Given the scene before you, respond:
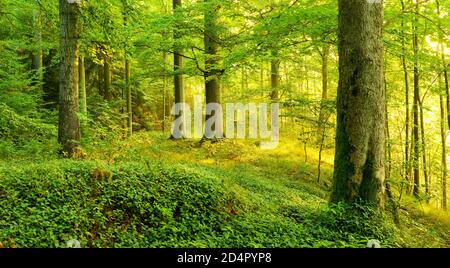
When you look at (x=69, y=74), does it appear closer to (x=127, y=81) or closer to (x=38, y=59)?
(x=127, y=81)

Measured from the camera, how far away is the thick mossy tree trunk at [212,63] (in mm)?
14484

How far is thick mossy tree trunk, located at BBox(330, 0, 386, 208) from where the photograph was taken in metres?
6.75

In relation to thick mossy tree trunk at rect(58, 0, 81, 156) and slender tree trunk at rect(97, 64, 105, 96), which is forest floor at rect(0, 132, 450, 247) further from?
slender tree trunk at rect(97, 64, 105, 96)

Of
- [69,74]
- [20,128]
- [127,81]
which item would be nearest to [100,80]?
[127,81]

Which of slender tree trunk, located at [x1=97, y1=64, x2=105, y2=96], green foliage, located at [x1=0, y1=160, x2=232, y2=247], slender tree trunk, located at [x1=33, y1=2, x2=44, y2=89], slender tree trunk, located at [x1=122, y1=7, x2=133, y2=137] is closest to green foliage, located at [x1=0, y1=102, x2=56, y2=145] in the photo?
green foliage, located at [x1=0, y1=160, x2=232, y2=247]

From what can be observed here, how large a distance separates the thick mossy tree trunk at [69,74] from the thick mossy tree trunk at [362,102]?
6.47 meters

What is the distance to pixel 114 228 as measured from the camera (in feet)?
18.1

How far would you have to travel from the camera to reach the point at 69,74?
902 cm

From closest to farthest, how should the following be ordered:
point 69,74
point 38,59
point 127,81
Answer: point 69,74 → point 127,81 → point 38,59

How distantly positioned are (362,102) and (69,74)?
7.05 meters

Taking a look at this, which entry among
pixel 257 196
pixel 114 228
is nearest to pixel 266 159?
pixel 257 196

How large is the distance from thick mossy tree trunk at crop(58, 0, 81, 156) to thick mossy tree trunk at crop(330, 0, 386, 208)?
21.2ft

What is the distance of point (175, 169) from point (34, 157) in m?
3.76
